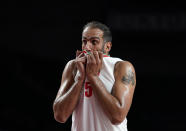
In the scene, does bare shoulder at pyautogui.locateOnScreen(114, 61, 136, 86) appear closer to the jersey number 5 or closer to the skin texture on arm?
the skin texture on arm

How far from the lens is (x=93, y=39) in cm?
252

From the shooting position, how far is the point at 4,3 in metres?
6.46

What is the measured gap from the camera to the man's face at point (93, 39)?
8.26 feet

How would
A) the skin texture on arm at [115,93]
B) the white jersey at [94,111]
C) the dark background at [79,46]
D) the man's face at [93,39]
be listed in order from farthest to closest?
the dark background at [79,46]
the man's face at [93,39]
the white jersey at [94,111]
the skin texture on arm at [115,93]

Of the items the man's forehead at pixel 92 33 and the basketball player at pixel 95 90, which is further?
the man's forehead at pixel 92 33

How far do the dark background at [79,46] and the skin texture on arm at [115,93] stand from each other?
3.83m

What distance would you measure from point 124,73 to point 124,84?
0.09 m

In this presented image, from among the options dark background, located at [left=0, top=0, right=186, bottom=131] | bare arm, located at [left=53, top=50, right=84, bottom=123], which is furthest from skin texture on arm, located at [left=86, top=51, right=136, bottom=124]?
dark background, located at [left=0, top=0, right=186, bottom=131]

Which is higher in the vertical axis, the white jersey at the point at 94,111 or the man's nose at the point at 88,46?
the man's nose at the point at 88,46

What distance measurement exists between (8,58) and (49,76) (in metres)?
0.85

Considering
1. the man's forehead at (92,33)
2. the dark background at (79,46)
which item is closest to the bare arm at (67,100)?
the man's forehead at (92,33)

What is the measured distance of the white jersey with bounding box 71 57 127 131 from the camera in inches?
94.1

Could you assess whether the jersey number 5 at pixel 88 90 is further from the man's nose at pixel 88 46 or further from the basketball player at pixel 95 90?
the man's nose at pixel 88 46

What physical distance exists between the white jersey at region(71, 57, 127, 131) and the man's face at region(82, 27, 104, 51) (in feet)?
0.41
